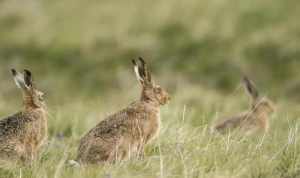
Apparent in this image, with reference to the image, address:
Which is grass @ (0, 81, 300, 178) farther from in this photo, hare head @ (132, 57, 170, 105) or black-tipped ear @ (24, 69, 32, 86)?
black-tipped ear @ (24, 69, 32, 86)

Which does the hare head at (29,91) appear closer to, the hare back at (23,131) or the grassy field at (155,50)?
the hare back at (23,131)

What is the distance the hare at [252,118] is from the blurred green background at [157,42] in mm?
4246

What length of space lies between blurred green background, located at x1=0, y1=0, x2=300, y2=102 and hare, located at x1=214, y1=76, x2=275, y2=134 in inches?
167

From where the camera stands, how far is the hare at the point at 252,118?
8.63 metres

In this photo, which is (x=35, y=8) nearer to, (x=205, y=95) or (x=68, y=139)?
(x=205, y=95)

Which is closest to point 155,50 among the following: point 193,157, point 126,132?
point 126,132

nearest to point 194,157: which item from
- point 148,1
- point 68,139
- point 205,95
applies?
point 68,139

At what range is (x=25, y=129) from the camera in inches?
264

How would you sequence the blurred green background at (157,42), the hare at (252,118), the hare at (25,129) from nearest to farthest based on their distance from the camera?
the hare at (25,129) → the hare at (252,118) → the blurred green background at (157,42)

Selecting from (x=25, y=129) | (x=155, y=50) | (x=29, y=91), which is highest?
(x=155, y=50)

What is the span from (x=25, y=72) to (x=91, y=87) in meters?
8.09

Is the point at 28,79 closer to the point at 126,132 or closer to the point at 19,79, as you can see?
the point at 19,79

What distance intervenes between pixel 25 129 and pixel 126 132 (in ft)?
2.37

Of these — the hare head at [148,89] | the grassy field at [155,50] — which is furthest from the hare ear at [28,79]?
the grassy field at [155,50]
